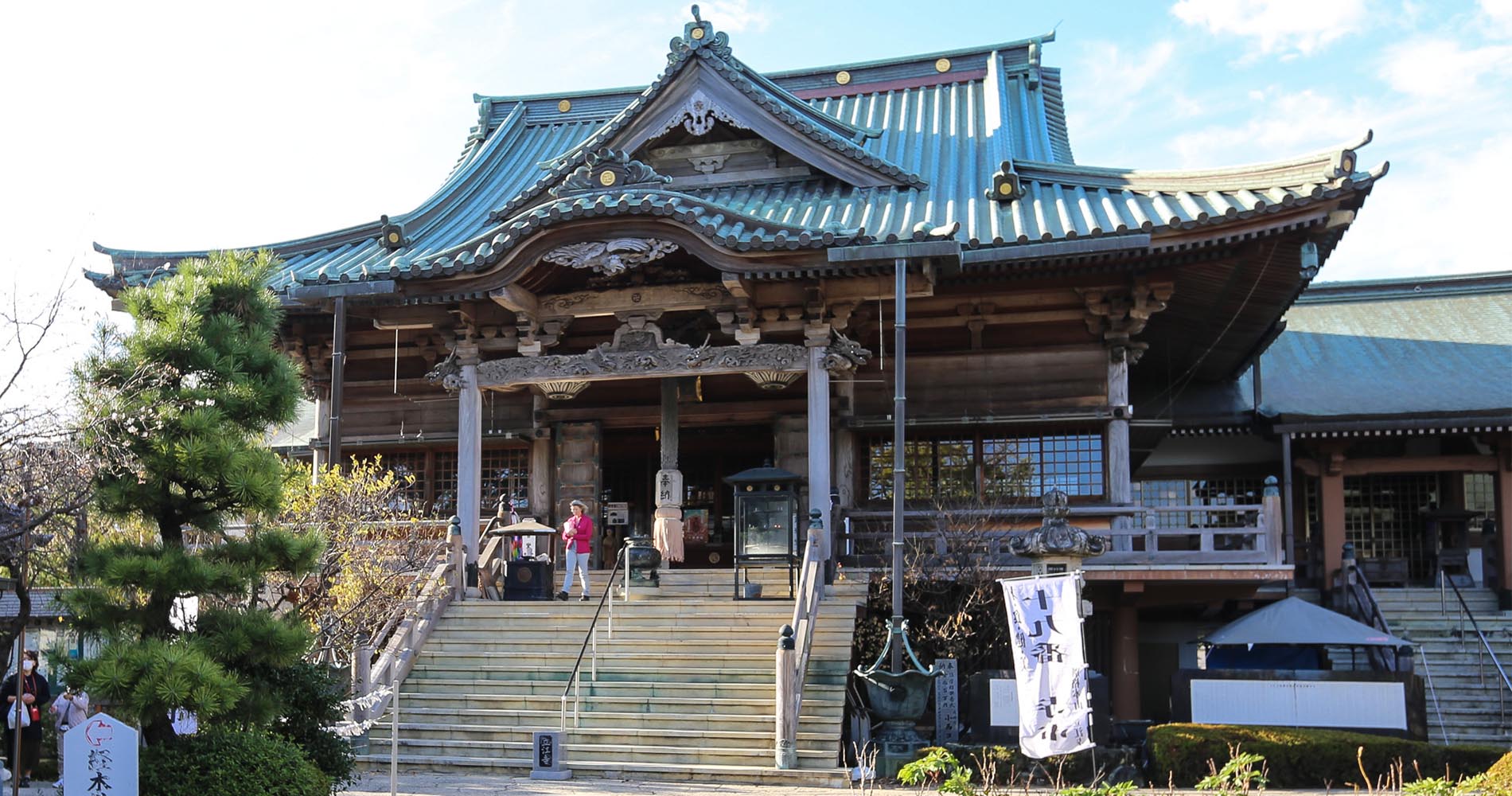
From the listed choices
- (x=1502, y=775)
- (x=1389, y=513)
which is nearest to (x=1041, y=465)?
(x=1389, y=513)

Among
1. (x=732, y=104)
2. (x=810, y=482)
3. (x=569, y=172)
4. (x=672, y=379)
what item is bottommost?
(x=810, y=482)

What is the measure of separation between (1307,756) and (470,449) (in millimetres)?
11531

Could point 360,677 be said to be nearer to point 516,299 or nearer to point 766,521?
point 766,521

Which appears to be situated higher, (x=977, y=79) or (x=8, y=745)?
(x=977, y=79)

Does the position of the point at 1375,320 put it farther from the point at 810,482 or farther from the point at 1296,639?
the point at 810,482

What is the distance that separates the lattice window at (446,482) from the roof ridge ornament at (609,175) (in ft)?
21.3

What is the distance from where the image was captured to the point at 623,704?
15.9 metres

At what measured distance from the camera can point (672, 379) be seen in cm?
2066

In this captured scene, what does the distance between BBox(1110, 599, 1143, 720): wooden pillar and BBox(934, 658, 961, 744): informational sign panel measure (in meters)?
3.82

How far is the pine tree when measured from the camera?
1088 cm

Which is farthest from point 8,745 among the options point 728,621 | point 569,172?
point 569,172

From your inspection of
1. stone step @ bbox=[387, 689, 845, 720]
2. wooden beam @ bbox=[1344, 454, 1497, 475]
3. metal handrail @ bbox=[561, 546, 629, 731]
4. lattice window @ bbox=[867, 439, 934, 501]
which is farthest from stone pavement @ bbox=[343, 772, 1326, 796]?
wooden beam @ bbox=[1344, 454, 1497, 475]

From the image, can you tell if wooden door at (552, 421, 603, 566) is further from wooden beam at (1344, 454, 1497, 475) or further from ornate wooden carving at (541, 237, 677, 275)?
wooden beam at (1344, 454, 1497, 475)

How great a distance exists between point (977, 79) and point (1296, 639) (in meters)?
14.4
